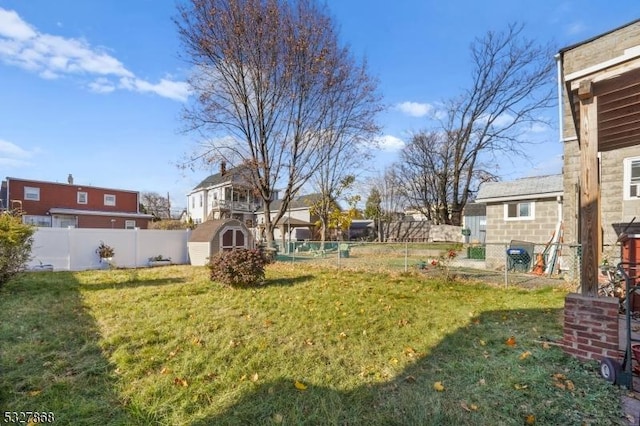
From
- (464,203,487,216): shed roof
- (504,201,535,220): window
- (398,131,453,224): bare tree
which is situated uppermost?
(398,131,453,224): bare tree

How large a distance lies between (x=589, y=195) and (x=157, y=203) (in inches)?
2129

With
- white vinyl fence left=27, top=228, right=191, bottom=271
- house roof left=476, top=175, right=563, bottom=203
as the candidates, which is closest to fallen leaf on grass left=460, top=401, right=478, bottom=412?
house roof left=476, top=175, right=563, bottom=203

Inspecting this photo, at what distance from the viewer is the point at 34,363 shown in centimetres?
350

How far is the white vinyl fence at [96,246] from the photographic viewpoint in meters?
12.3

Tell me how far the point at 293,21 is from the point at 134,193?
2561 centimetres

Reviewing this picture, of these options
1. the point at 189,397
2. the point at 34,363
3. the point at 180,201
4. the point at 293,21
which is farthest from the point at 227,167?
the point at 180,201

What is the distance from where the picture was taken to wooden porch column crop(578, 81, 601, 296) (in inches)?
137

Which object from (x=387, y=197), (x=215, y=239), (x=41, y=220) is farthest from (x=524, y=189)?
(x=41, y=220)

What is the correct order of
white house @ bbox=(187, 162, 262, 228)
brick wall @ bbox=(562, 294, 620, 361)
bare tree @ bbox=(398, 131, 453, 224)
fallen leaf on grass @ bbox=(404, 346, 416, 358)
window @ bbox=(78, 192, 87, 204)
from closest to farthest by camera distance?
brick wall @ bbox=(562, 294, 620, 361)
fallen leaf on grass @ bbox=(404, 346, 416, 358)
window @ bbox=(78, 192, 87, 204)
bare tree @ bbox=(398, 131, 453, 224)
white house @ bbox=(187, 162, 262, 228)

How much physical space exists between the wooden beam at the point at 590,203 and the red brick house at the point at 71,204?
32.2 metres

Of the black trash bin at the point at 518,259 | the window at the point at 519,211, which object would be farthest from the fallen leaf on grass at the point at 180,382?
the window at the point at 519,211

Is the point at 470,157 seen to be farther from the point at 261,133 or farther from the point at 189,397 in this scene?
the point at 189,397

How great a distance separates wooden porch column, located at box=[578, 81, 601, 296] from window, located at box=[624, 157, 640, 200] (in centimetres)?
731

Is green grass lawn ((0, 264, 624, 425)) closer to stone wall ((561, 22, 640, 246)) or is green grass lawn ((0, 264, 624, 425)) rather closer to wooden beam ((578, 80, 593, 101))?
wooden beam ((578, 80, 593, 101))
